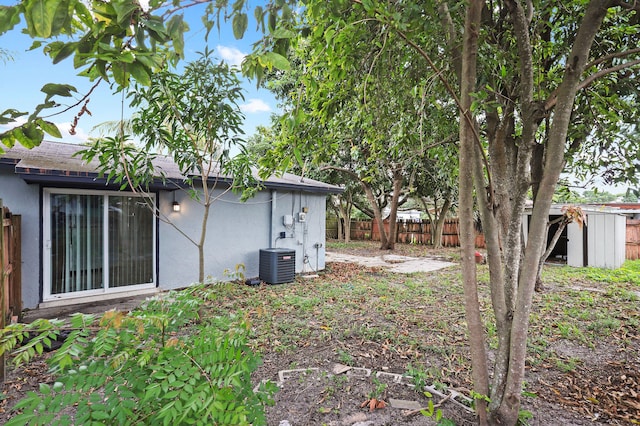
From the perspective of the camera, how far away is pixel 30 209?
5141mm

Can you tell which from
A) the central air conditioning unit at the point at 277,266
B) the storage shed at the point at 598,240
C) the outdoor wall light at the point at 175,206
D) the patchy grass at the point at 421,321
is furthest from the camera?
the storage shed at the point at 598,240

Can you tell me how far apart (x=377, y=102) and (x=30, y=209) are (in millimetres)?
5648

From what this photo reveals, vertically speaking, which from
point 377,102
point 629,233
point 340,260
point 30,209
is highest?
point 377,102

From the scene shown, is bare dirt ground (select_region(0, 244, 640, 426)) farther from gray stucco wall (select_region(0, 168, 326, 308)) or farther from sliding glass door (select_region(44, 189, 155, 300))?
gray stucco wall (select_region(0, 168, 326, 308))

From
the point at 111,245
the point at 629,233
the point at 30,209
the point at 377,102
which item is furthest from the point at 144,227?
the point at 629,233

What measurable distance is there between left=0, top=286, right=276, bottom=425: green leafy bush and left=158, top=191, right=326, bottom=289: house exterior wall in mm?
4611

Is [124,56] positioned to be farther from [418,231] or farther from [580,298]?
[418,231]

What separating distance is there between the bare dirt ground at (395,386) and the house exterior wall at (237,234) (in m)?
3.00

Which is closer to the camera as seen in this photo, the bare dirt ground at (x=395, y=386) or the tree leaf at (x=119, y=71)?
the tree leaf at (x=119, y=71)

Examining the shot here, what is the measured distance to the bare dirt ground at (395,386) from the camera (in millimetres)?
2436

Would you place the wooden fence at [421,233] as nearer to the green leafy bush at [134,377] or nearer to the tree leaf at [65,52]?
the green leafy bush at [134,377]

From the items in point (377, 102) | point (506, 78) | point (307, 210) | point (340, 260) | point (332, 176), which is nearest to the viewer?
point (506, 78)

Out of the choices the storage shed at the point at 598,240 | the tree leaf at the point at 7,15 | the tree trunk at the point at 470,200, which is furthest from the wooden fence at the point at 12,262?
the storage shed at the point at 598,240

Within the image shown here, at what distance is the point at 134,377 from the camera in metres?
1.22
